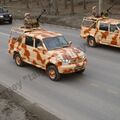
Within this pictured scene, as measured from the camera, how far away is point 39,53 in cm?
1559

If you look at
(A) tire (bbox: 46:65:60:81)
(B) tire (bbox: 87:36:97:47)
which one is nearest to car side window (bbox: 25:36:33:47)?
(A) tire (bbox: 46:65:60:81)

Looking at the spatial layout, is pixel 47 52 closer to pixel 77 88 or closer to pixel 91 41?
pixel 77 88

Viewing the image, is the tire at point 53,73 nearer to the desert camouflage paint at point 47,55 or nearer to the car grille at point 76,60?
the desert camouflage paint at point 47,55

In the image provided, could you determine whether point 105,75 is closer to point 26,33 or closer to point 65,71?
point 65,71

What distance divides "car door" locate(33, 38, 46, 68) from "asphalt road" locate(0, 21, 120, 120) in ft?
1.86

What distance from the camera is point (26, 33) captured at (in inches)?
663

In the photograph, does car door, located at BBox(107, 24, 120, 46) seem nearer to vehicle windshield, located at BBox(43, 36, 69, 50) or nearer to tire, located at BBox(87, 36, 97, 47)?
tire, located at BBox(87, 36, 97, 47)

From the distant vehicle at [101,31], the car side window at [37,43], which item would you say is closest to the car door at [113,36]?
the distant vehicle at [101,31]

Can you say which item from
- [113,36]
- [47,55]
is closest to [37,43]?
[47,55]

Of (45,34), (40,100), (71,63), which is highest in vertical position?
(45,34)

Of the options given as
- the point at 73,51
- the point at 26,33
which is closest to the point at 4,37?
the point at 26,33

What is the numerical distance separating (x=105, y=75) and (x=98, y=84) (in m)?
1.31

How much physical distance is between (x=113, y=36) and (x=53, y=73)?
6.83 m

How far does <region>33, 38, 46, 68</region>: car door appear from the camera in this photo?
50.5 feet
